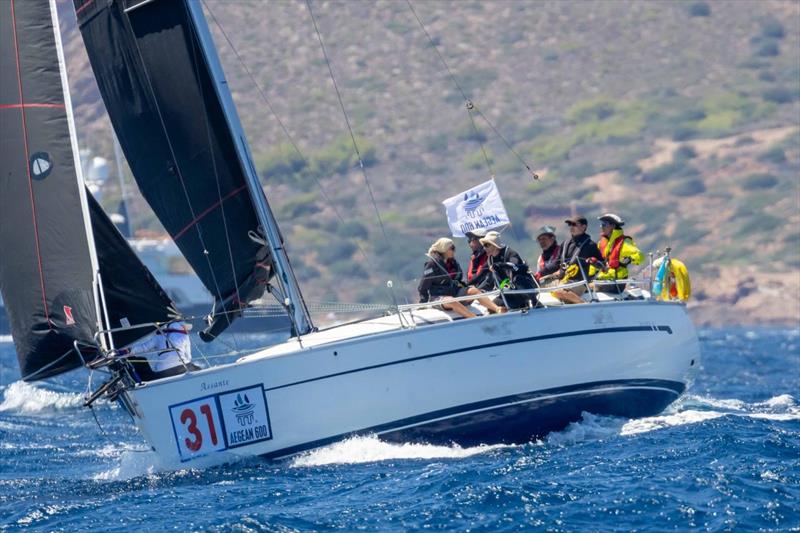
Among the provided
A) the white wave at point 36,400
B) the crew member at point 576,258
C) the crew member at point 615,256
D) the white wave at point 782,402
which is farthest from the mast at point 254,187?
the white wave at point 36,400

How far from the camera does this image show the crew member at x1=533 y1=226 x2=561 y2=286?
1412 centimetres

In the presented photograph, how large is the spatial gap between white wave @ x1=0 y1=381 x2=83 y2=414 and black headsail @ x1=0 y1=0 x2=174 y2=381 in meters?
8.45

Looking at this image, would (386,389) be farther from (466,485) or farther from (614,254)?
(614,254)

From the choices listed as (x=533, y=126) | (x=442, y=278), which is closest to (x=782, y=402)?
(x=442, y=278)

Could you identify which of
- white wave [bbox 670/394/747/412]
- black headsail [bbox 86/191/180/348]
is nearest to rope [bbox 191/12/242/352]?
black headsail [bbox 86/191/180/348]

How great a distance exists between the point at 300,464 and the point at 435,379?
1.47 meters

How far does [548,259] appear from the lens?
47.3 feet

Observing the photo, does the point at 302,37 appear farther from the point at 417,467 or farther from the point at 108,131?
the point at 417,467

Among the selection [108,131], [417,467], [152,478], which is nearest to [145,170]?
[152,478]

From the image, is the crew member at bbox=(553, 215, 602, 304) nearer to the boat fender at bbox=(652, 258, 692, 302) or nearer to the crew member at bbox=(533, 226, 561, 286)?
the crew member at bbox=(533, 226, 561, 286)

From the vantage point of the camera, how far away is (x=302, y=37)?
98875mm

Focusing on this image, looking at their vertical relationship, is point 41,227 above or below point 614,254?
above

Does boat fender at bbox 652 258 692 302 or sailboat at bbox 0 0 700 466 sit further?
boat fender at bbox 652 258 692 302

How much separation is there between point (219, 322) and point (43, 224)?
Answer: 6.77ft
